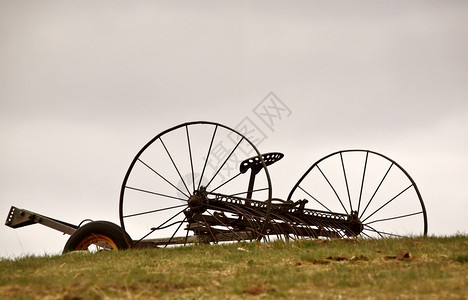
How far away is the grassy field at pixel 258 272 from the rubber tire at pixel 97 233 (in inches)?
32.1

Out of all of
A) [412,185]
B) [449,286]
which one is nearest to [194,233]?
[412,185]

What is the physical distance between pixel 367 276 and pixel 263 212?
4.30 metres

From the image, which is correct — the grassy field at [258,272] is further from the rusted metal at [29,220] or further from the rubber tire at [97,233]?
the rusted metal at [29,220]

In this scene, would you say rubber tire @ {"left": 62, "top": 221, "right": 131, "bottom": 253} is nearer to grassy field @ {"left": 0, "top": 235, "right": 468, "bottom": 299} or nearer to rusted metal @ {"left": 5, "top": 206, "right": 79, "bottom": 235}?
grassy field @ {"left": 0, "top": 235, "right": 468, "bottom": 299}

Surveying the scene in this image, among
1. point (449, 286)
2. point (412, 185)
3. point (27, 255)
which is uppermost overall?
point (412, 185)

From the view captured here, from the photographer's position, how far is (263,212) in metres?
10.2

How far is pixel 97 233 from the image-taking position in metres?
9.99

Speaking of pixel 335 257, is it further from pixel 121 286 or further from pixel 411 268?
pixel 121 286

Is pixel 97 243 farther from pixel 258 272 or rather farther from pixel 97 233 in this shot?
pixel 258 272

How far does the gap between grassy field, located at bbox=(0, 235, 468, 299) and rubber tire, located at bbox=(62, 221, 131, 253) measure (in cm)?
81

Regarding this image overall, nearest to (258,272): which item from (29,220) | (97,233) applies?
(97,233)

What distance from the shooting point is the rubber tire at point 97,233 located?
988 centimetres

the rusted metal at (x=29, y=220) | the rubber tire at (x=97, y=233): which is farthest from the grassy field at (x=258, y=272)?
the rusted metal at (x=29, y=220)

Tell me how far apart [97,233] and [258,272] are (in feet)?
14.8
